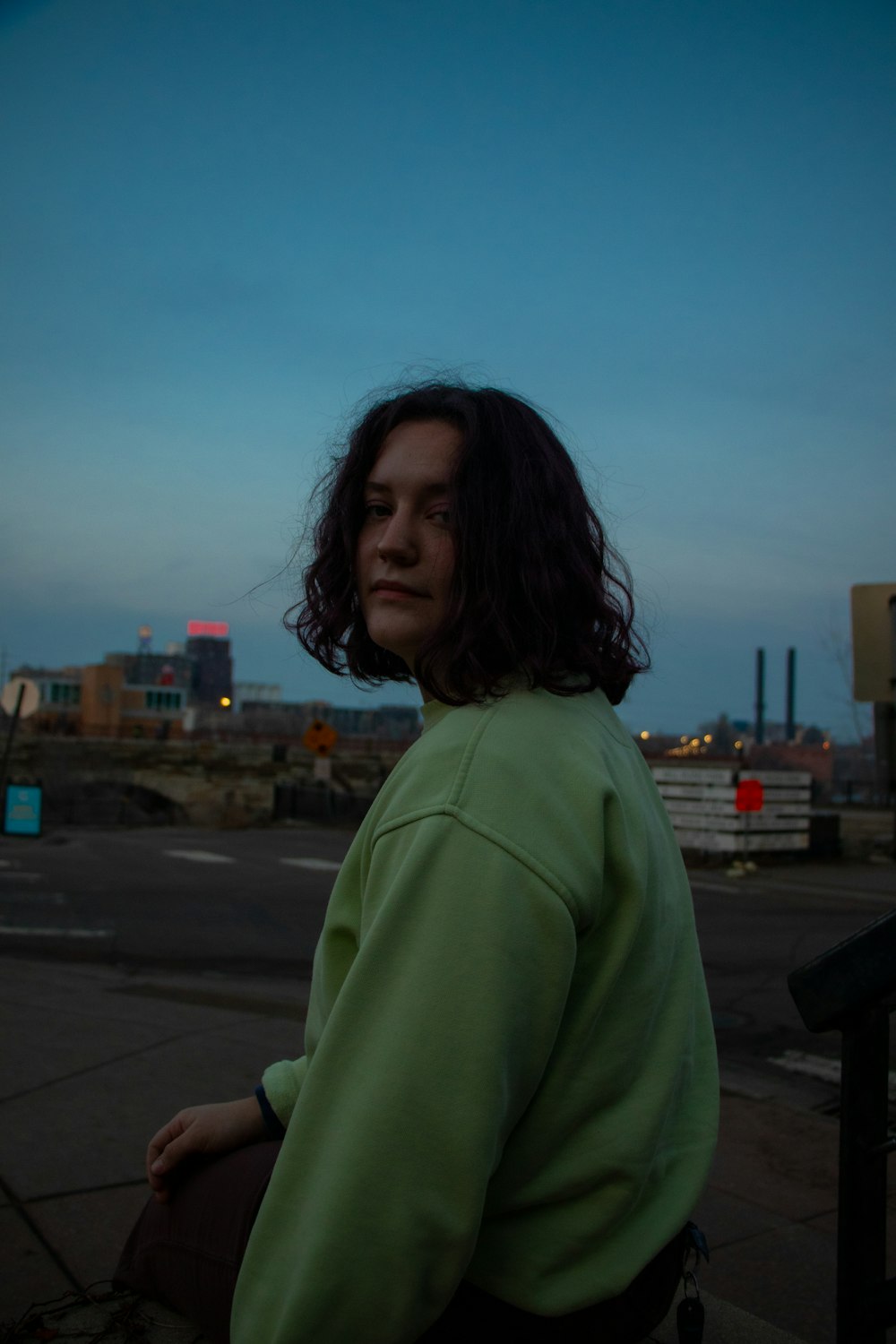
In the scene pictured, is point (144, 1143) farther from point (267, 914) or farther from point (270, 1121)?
point (267, 914)

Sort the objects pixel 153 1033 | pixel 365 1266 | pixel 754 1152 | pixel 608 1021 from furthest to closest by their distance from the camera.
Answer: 1. pixel 153 1033
2. pixel 754 1152
3. pixel 608 1021
4. pixel 365 1266

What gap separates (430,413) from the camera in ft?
5.37

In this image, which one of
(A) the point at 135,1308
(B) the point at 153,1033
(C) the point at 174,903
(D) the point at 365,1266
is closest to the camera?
(D) the point at 365,1266

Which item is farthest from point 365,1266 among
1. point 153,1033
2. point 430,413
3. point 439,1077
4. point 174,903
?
point 174,903

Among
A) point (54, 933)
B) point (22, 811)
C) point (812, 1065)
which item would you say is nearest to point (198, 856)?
point (22, 811)

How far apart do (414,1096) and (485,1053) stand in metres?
0.08

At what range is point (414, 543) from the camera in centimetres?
155

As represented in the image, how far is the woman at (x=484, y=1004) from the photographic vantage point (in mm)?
1066

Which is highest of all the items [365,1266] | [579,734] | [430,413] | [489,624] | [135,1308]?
[430,413]

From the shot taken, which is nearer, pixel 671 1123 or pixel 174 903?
pixel 671 1123

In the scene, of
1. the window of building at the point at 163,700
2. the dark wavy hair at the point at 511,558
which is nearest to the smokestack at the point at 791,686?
the window of building at the point at 163,700

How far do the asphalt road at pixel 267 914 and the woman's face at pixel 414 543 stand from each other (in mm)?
4139

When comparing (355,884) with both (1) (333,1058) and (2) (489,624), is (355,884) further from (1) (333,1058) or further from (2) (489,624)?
(2) (489,624)

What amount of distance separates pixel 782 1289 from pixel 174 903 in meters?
8.08
